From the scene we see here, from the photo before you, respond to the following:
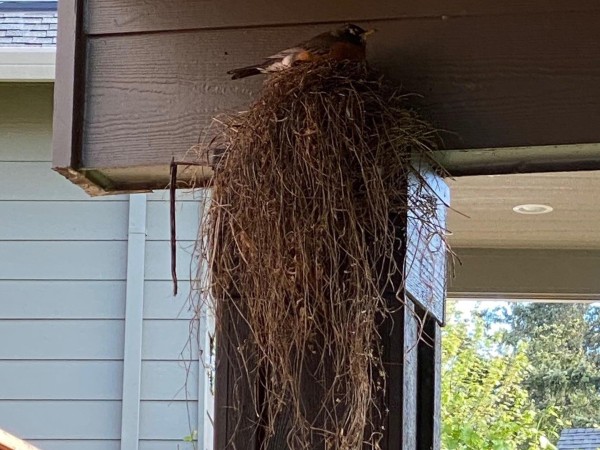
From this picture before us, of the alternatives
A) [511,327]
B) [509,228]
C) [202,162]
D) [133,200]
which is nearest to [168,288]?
[133,200]

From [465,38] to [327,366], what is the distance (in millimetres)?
577

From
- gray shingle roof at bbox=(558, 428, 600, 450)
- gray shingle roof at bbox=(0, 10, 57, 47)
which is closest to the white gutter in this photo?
gray shingle roof at bbox=(0, 10, 57, 47)

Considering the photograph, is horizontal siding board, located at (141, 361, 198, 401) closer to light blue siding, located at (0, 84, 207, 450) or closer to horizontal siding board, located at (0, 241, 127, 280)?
light blue siding, located at (0, 84, 207, 450)

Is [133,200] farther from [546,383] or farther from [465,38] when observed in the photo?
[546,383]

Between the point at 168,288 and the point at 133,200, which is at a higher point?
the point at 133,200

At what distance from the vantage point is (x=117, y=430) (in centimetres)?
279

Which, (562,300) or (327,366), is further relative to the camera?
(562,300)

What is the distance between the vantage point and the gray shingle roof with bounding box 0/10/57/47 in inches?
119

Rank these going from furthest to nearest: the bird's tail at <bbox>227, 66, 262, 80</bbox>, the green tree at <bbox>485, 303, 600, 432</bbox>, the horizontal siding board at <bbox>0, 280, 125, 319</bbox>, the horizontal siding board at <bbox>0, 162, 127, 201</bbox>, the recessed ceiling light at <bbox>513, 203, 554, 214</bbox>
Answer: the green tree at <bbox>485, 303, 600, 432</bbox> → the horizontal siding board at <bbox>0, 162, 127, 201</bbox> → the horizontal siding board at <bbox>0, 280, 125, 319</bbox> → the recessed ceiling light at <bbox>513, 203, 554, 214</bbox> → the bird's tail at <bbox>227, 66, 262, 80</bbox>

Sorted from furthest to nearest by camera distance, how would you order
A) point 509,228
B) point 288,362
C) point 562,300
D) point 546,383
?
point 546,383, point 562,300, point 509,228, point 288,362

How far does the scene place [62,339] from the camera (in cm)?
289

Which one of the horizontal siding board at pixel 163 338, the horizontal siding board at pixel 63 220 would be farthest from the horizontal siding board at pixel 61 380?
the horizontal siding board at pixel 63 220

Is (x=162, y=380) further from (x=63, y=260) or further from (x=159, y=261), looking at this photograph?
(x=63, y=260)

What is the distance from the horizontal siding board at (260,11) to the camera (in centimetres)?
140
